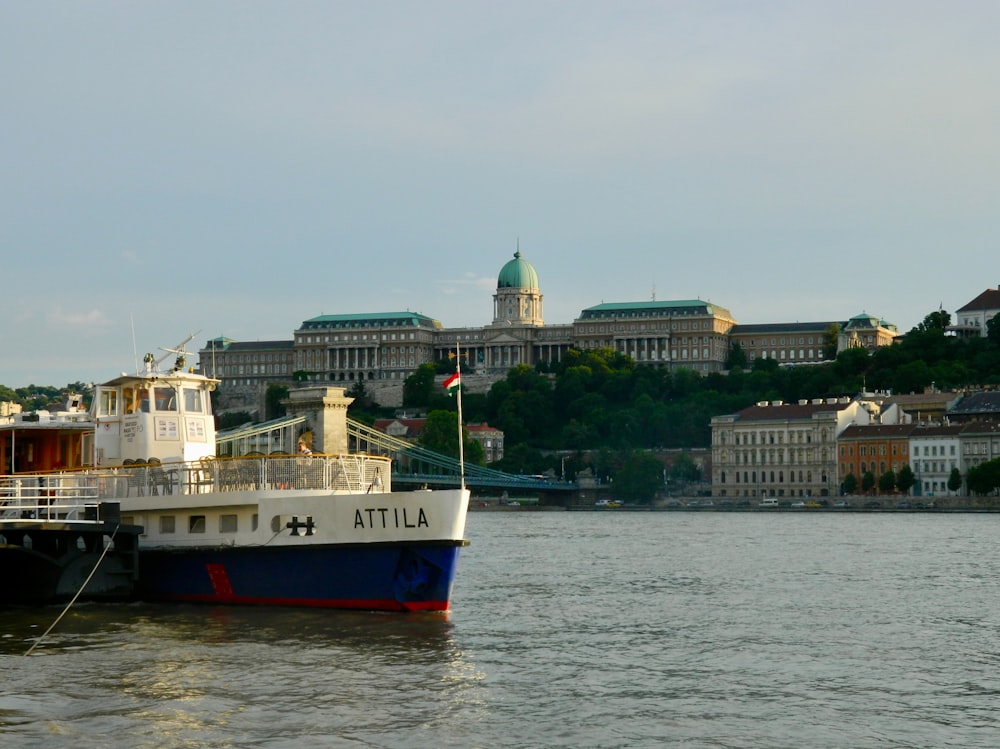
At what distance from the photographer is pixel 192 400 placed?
3672 cm

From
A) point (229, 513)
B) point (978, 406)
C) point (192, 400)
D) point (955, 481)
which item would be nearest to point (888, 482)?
point (955, 481)

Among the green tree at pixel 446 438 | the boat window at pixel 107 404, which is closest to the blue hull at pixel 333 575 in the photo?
the boat window at pixel 107 404

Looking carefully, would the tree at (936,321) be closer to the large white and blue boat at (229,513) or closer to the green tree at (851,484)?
the green tree at (851,484)

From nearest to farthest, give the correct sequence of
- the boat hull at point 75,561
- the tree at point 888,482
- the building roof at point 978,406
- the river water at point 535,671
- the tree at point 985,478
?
1. the river water at point 535,671
2. the boat hull at point 75,561
3. the tree at point 985,478
4. the tree at point 888,482
5. the building roof at point 978,406

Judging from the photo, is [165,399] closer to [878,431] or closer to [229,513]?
[229,513]

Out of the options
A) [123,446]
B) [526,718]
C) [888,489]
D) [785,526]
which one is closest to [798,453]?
[888,489]

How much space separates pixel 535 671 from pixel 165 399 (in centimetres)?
1362

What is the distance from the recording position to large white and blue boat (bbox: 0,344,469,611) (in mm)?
30938

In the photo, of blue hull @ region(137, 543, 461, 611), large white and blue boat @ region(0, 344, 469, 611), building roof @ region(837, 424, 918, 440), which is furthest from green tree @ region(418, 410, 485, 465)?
blue hull @ region(137, 543, 461, 611)

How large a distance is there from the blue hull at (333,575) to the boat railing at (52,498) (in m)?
2.33

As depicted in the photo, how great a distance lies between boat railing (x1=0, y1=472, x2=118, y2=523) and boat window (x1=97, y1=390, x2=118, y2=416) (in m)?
1.95

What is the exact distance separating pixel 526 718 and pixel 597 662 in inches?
205

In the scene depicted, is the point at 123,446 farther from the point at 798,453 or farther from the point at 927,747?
the point at 798,453

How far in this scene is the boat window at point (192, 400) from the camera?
3656cm
